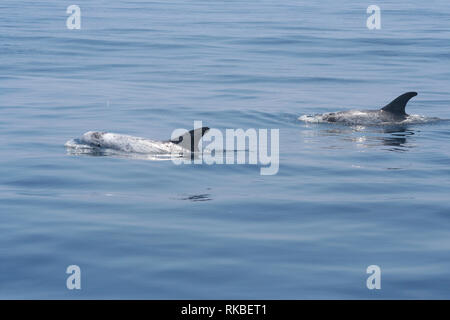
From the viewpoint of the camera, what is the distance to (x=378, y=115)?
77.8 feet

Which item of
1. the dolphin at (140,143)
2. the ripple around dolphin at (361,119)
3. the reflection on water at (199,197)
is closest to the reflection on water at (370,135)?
the ripple around dolphin at (361,119)

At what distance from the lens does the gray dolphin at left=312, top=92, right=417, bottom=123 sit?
77.2ft

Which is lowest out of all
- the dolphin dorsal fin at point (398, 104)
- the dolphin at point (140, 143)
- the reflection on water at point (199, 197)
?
the reflection on water at point (199, 197)

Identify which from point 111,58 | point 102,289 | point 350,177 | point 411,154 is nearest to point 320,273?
point 102,289

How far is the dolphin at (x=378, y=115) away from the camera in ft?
77.1

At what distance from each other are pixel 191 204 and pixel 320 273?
379 cm

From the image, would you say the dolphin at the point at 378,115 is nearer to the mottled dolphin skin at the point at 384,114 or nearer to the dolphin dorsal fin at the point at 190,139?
the mottled dolphin skin at the point at 384,114

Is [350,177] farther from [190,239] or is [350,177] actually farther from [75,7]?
[75,7]

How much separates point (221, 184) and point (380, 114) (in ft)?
30.7

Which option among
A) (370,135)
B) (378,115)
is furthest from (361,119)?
(370,135)

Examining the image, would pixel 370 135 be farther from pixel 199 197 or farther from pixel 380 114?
pixel 199 197

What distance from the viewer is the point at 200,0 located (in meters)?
Answer: 67.7

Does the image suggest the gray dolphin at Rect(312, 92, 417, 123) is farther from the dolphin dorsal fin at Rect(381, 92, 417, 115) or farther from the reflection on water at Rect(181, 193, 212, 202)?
the reflection on water at Rect(181, 193, 212, 202)
